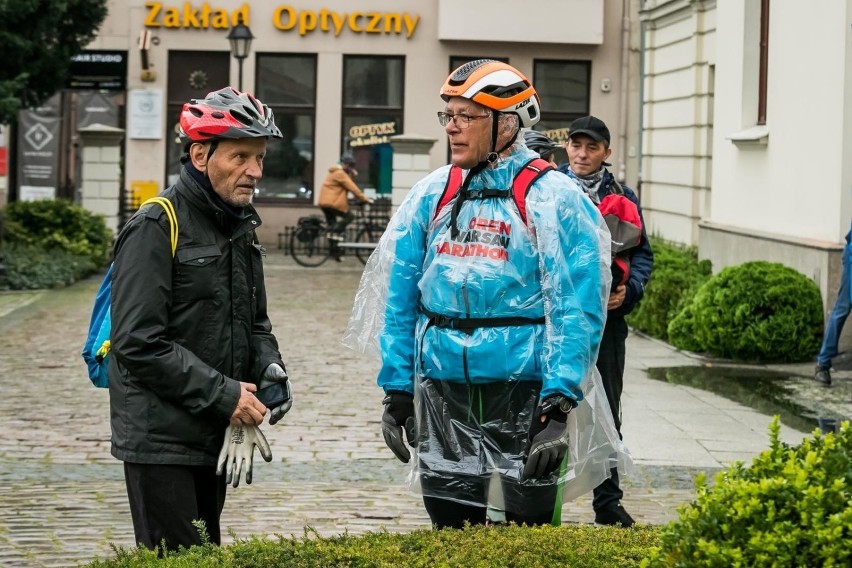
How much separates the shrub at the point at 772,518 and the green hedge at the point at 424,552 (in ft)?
2.26

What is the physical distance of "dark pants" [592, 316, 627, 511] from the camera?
270 inches

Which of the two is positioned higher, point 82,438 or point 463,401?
point 463,401

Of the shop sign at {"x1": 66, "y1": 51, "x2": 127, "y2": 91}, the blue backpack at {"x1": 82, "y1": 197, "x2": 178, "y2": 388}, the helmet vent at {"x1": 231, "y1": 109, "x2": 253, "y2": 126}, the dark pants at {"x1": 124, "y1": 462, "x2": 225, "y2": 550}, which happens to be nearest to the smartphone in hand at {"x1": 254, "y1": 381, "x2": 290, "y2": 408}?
the dark pants at {"x1": 124, "y1": 462, "x2": 225, "y2": 550}

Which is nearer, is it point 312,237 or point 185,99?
point 312,237

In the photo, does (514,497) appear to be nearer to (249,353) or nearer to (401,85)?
(249,353)

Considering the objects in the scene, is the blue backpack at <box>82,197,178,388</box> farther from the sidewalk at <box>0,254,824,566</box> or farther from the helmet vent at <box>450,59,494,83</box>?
the sidewalk at <box>0,254,824,566</box>

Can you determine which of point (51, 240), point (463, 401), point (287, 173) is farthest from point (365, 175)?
point (463, 401)

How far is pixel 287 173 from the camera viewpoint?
Result: 3033 cm

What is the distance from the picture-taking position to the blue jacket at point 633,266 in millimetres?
6781

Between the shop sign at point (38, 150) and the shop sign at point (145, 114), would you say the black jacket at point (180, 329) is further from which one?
the shop sign at point (38, 150)

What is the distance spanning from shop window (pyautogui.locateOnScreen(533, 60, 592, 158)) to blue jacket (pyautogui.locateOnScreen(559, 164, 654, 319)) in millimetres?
23677

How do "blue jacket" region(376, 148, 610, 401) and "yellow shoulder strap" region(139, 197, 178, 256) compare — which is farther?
"blue jacket" region(376, 148, 610, 401)

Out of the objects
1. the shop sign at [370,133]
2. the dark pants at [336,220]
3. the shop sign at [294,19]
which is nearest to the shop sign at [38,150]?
the shop sign at [294,19]

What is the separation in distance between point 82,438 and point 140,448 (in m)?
5.31
